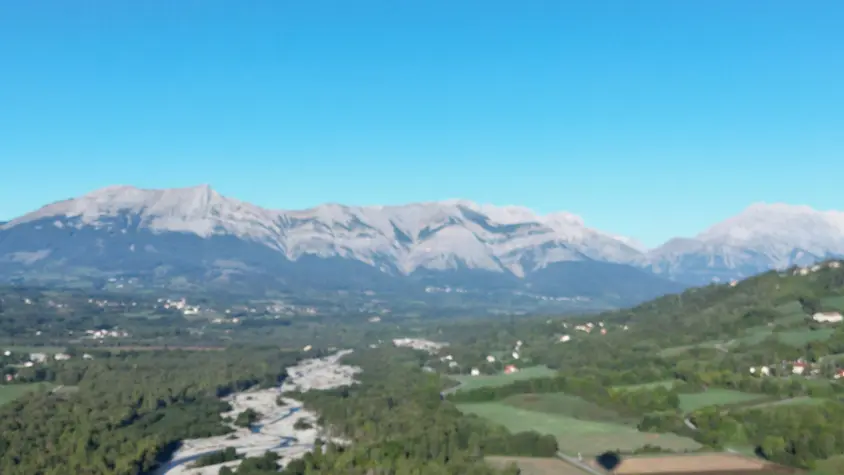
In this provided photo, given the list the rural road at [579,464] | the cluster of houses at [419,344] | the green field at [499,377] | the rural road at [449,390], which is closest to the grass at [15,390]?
the rural road at [449,390]

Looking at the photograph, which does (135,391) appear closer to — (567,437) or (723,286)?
(567,437)

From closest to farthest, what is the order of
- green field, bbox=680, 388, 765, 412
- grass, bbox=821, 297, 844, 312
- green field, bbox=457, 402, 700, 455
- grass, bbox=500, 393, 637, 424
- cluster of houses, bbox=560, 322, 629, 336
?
green field, bbox=457, 402, 700, 455
green field, bbox=680, 388, 765, 412
grass, bbox=500, 393, 637, 424
grass, bbox=821, 297, 844, 312
cluster of houses, bbox=560, 322, 629, 336

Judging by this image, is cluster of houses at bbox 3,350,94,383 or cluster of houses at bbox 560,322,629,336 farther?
cluster of houses at bbox 560,322,629,336

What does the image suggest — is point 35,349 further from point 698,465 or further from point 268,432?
point 698,465

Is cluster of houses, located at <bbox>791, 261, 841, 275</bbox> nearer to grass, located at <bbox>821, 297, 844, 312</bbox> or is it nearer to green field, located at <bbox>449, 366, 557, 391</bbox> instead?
grass, located at <bbox>821, 297, 844, 312</bbox>

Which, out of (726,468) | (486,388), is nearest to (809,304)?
(486,388)

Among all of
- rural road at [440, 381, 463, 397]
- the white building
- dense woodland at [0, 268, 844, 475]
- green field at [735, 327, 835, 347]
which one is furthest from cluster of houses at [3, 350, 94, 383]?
the white building

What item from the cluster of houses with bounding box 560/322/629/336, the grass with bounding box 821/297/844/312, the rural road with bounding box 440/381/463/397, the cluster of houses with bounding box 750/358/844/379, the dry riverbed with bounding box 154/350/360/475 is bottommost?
the dry riverbed with bounding box 154/350/360/475
